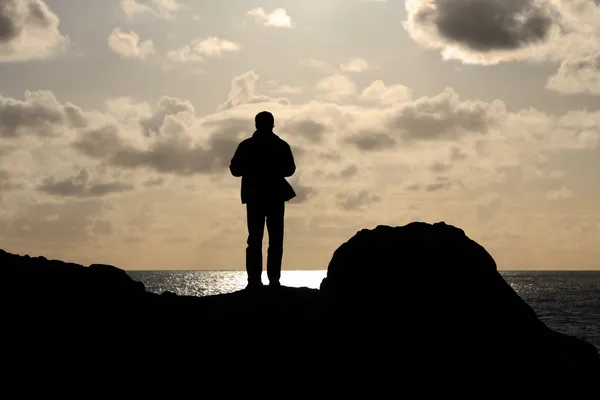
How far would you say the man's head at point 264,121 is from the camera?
567 inches

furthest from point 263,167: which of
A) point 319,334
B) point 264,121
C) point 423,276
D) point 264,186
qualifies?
point 423,276

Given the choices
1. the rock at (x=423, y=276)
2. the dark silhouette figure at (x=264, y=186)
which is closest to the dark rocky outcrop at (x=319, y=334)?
the rock at (x=423, y=276)

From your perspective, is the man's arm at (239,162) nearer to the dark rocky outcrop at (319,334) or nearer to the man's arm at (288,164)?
the man's arm at (288,164)

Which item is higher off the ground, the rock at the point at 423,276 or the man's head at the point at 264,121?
the man's head at the point at 264,121

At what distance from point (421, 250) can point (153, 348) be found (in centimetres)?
664

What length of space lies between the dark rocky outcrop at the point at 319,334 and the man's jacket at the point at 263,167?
2016 millimetres

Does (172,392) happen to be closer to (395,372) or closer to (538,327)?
(395,372)

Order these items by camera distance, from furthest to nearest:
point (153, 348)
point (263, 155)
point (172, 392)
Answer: point (263, 155)
point (153, 348)
point (172, 392)

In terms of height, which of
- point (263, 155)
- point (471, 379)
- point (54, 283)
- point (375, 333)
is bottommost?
point (471, 379)

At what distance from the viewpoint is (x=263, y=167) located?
14344 millimetres

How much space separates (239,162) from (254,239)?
5.29ft

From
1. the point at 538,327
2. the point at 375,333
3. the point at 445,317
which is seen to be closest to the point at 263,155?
the point at 375,333

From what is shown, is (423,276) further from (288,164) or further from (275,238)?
(288,164)

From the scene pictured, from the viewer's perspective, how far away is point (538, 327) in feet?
53.5
